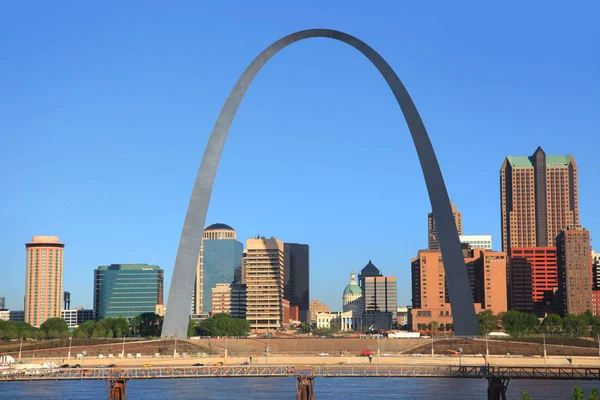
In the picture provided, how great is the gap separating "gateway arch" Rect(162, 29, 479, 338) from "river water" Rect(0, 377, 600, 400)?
9.04 metres

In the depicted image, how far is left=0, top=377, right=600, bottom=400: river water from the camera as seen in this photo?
70.5m

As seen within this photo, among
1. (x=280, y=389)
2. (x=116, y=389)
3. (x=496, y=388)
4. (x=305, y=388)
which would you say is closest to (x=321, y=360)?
(x=280, y=389)

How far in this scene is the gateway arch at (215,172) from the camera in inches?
3676

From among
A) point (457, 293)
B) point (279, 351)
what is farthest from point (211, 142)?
point (279, 351)

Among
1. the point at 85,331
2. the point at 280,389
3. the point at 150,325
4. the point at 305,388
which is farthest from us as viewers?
the point at 150,325

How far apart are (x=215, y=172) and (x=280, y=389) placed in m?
26.9

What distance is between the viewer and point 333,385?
8375 cm

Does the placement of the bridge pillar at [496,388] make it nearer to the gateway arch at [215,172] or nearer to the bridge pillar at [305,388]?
the bridge pillar at [305,388]

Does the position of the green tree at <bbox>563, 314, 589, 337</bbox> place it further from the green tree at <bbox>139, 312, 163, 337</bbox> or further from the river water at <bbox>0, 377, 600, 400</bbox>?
the green tree at <bbox>139, 312, 163, 337</bbox>

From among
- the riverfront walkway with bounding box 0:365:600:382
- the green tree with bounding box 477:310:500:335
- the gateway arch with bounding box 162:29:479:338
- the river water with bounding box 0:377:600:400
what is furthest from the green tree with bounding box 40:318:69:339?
the riverfront walkway with bounding box 0:365:600:382

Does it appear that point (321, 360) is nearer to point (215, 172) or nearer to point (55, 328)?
point (215, 172)

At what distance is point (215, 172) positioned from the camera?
9525cm

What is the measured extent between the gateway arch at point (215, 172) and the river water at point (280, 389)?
904 centimetres

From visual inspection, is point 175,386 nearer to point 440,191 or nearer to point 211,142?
point 211,142
